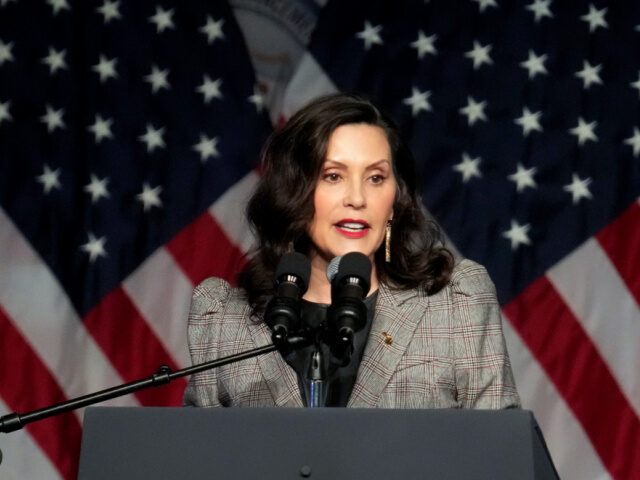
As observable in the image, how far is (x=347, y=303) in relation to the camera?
1691mm

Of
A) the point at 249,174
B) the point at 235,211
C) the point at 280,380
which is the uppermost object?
the point at 249,174

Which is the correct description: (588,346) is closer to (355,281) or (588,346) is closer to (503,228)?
(503,228)

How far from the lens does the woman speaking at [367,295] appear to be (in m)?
2.33

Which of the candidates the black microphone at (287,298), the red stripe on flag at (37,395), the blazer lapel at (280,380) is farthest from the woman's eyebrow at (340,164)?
the red stripe on flag at (37,395)

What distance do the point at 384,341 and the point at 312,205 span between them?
0.38m

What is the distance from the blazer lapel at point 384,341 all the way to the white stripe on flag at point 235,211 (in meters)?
1.28

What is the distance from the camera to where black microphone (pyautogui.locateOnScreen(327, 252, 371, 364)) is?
1675 millimetres

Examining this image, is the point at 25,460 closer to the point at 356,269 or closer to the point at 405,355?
the point at 405,355

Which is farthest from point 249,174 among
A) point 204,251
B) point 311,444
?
point 311,444

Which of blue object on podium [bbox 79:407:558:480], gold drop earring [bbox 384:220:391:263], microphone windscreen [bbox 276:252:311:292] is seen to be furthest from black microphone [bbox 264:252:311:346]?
gold drop earring [bbox 384:220:391:263]

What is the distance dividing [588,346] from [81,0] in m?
2.11

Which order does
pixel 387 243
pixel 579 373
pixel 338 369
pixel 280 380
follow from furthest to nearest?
pixel 579 373 < pixel 387 243 < pixel 280 380 < pixel 338 369

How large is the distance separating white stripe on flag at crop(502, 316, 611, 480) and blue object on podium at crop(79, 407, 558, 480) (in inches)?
76.1

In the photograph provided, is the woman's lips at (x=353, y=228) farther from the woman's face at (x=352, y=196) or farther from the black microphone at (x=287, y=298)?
the black microphone at (x=287, y=298)
